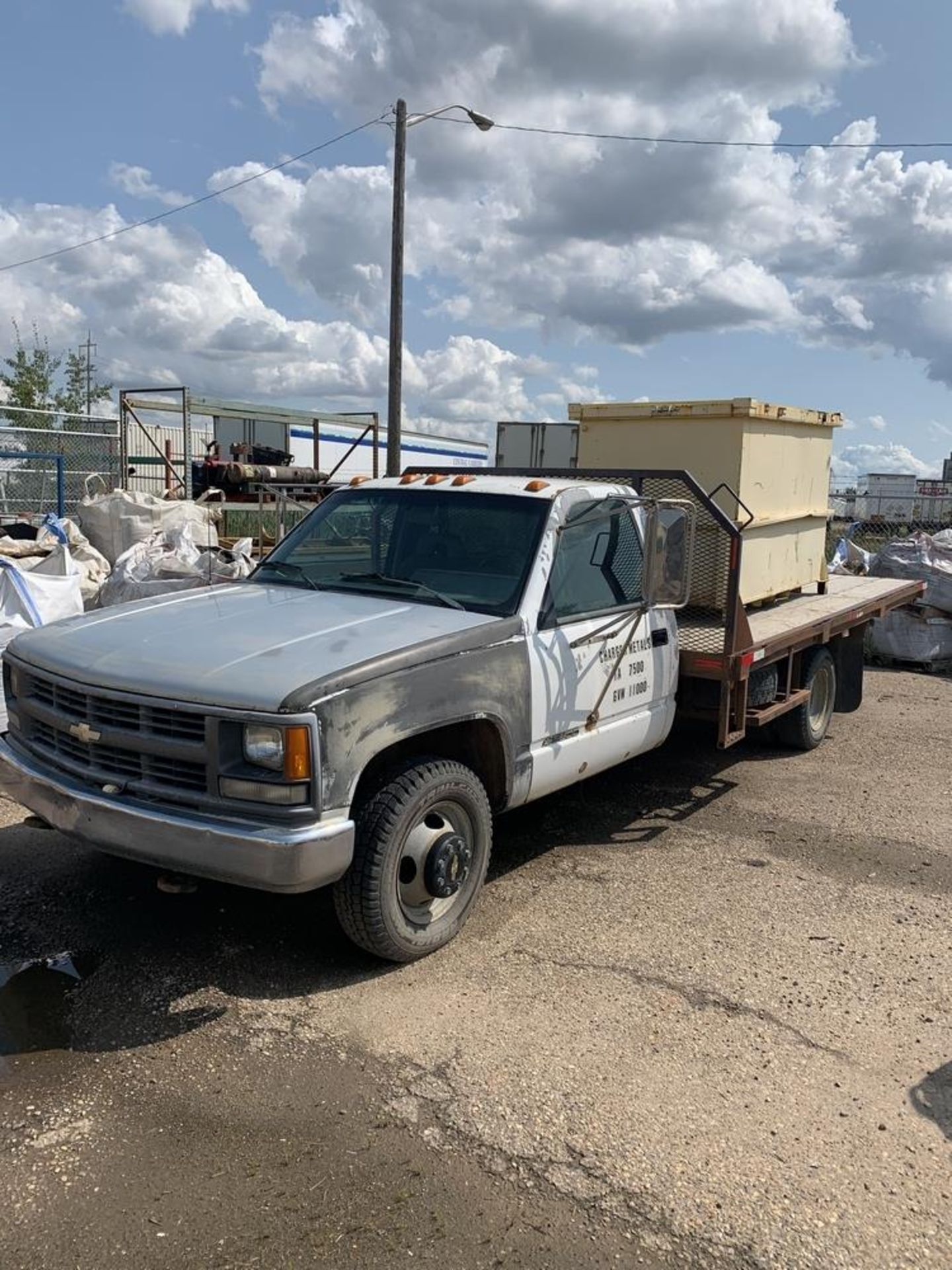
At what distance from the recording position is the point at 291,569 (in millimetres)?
5156

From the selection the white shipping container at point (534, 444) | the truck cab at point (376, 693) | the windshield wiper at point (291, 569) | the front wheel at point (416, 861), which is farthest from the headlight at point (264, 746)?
the white shipping container at point (534, 444)

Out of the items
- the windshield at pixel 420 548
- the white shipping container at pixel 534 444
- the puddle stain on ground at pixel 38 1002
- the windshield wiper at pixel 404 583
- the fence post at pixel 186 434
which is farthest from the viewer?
the white shipping container at pixel 534 444

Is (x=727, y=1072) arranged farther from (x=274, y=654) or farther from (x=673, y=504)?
(x=673, y=504)

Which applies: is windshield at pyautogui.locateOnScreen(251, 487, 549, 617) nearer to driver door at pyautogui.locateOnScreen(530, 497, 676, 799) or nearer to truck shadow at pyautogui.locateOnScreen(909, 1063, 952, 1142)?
driver door at pyautogui.locateOnScreen(530, 497, 676, 799)

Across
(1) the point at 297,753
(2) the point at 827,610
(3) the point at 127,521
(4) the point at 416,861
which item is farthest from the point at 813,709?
(3) the point at 127,521

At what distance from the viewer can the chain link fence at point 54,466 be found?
13.8m

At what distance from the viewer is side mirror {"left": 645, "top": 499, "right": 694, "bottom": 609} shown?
4.77 m

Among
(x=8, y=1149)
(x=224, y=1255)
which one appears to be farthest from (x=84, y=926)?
(x=224, y=1255)

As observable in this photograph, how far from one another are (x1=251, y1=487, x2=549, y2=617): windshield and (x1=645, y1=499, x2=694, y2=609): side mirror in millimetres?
522

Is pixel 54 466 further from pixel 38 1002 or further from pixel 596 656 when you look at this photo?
pixel 38 1002

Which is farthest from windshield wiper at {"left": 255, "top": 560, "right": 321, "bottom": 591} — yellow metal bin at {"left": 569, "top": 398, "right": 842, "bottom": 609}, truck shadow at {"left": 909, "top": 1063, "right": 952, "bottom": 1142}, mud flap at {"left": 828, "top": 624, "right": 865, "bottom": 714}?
mud flap at {"left": 828, "top": 624, "right": 865, "bottom": 714}

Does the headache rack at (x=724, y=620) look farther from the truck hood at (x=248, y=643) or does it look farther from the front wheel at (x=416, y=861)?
the front wheel at (x=416, y=861)

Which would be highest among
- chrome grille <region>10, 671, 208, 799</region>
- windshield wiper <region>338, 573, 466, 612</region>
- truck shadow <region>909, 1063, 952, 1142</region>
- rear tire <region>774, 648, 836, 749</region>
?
windshield wiper <region>338, 573, 466, 612</region>

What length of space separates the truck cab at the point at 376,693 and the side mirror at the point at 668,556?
0.01 meters
